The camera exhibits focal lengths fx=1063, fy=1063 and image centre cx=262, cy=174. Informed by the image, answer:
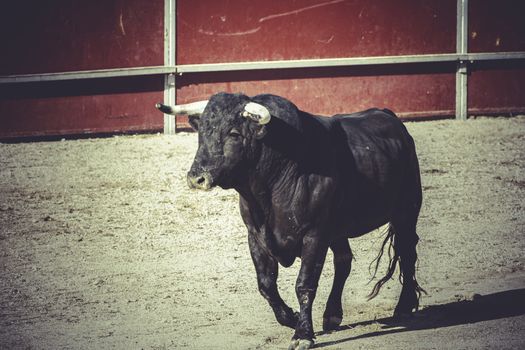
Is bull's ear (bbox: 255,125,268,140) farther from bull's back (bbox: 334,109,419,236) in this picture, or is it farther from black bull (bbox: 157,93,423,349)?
bull's back (bbox: 334,109,419,236)

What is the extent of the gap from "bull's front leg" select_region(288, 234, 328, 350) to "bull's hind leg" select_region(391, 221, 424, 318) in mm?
1158

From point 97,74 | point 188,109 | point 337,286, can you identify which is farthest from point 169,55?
point 188,109

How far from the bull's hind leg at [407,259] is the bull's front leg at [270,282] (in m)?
1.04

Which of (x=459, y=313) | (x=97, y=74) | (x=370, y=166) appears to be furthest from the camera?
(x=97, y=74)

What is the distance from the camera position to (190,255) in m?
9.23

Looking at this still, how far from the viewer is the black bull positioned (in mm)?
6438

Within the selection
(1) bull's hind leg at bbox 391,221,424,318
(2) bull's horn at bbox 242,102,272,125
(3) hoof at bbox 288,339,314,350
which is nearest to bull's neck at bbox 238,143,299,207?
(2) bull's horn at bbox 242,102,272,125

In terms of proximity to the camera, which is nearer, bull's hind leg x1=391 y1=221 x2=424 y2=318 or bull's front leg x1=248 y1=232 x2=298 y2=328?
bull's front leg x1=248 y1=232 x2=298 y2=328

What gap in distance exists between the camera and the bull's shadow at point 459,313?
7.14 m

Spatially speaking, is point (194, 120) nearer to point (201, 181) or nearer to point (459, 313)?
point (201, 181)

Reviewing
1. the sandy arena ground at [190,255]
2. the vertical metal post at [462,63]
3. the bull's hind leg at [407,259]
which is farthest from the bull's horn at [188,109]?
the vertical metal post at [462,63]

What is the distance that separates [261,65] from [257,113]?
6602 mm

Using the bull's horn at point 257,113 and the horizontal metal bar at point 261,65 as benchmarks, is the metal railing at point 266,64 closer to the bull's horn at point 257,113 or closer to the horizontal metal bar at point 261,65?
the horizontal metal bar at point 261,65

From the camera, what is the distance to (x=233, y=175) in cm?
646
